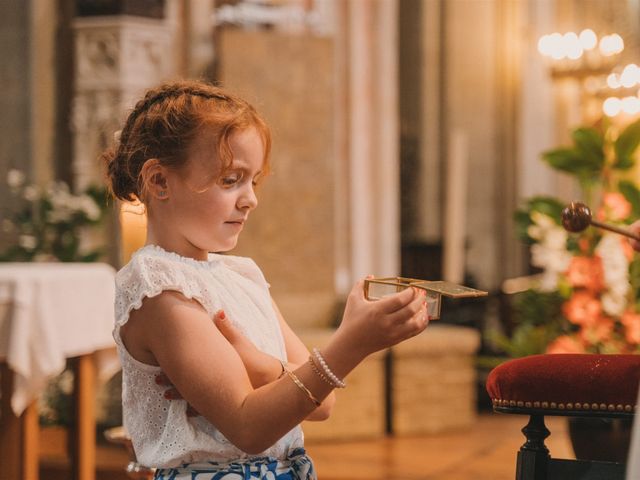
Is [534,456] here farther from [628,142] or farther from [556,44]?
[556,44]

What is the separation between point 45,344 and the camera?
3.32m

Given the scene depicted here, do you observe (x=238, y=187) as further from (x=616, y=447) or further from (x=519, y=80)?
(x=519, y=80)

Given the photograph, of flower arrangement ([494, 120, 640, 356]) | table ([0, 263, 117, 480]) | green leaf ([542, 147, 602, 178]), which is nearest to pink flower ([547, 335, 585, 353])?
flower arrangement ([494, 120, 640, 356])

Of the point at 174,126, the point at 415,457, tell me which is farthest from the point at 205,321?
the point at 415,457

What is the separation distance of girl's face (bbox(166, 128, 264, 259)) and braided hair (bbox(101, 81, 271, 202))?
1 centimetres

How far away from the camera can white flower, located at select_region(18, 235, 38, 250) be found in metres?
5.13

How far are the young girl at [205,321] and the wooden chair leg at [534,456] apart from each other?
46 centimetres

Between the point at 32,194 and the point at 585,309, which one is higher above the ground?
the point at 32,194

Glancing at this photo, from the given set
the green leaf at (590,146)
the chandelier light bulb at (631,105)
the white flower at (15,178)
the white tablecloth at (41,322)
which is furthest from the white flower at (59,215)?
the chandelier light bulb at (631,105)

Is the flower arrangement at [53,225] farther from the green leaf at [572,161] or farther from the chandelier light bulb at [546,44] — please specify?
the chandelier light bulb at [546,44]

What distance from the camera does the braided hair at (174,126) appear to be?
4.81ft

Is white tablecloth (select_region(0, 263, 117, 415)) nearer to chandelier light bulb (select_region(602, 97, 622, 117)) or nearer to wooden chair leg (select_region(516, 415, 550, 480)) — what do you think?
wooden chair leg (select_region(516, 415, 550, 480))

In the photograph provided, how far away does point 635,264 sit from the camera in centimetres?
373

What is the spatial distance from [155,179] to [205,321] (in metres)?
0.22
